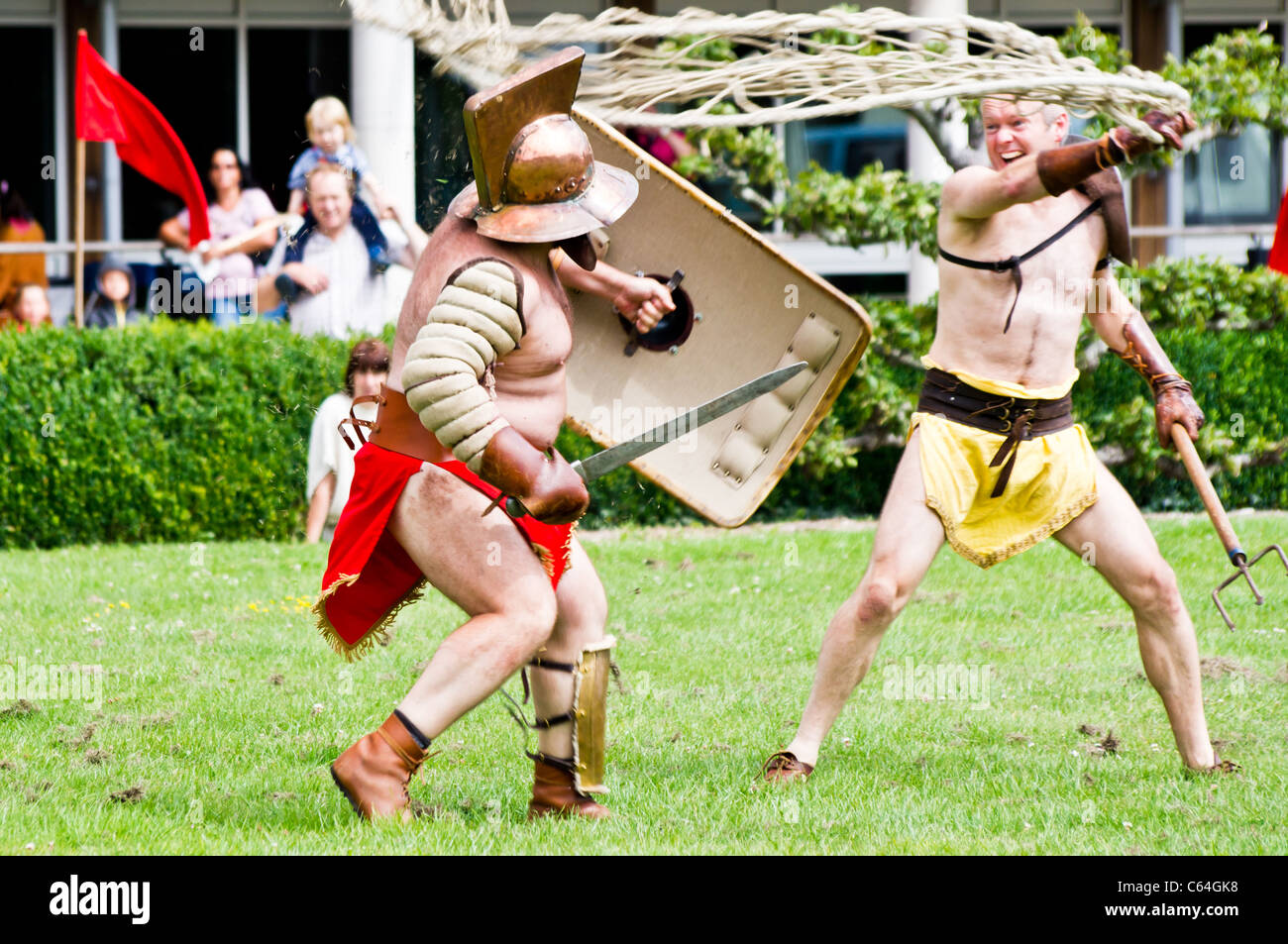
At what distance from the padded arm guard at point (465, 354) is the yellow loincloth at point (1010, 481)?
146 cm

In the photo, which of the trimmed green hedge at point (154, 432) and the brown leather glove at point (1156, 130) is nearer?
the brown leather glove at point (1156, 130)

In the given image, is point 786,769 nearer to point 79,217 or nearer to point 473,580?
point 473,580

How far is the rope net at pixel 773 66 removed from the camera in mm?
4043

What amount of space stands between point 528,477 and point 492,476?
0.27 ft

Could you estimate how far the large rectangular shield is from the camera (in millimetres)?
4566

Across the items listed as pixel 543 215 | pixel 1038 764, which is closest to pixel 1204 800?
pixel 1038 764

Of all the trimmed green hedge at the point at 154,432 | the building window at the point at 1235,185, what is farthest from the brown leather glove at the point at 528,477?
the building window at the point at 1235,185

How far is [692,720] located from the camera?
5367 mm

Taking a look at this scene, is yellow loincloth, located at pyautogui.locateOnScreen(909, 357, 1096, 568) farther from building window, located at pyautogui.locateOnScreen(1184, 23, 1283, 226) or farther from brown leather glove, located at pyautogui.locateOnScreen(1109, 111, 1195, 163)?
A: building window, located at pyautogui.locateOnScreen(1184, 23, 1283, 226)

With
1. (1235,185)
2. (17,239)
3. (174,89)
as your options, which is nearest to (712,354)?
(17,239)

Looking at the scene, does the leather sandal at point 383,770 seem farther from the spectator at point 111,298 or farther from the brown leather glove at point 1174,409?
the spectator at point 111,298

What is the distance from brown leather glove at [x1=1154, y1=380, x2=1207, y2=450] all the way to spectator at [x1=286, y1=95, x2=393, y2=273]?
3.01 meters

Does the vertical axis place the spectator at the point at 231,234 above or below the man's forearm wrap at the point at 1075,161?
below
